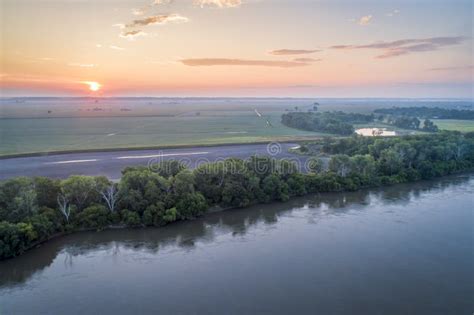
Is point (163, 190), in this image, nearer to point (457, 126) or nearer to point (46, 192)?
point (46, 192)

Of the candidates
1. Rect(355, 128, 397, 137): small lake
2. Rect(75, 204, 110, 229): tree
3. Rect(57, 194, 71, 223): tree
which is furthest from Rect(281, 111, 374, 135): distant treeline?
Rect(57, 194, 71, 223): tree

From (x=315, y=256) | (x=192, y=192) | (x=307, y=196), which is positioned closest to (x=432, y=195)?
(x=307, y=196)

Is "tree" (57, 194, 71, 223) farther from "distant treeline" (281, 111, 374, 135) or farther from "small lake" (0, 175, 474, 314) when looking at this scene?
"distant treeline" (281, 111, 374, 135)

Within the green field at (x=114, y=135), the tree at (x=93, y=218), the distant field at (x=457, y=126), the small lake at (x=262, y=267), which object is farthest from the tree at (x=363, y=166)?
the distant field at (x=457, y=126)

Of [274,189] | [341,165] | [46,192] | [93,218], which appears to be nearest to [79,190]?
[46,192]

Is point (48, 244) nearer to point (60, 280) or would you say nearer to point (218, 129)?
point (60, 280)

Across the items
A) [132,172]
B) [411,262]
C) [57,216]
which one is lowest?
[411,262]
